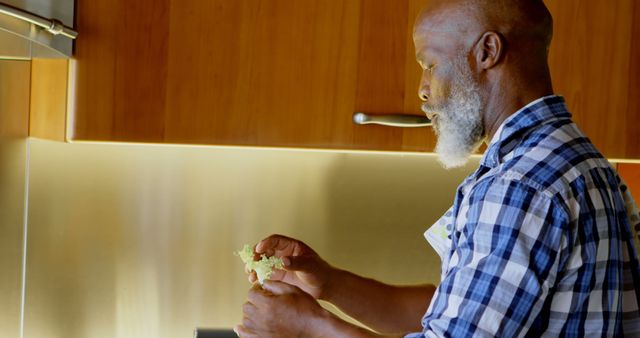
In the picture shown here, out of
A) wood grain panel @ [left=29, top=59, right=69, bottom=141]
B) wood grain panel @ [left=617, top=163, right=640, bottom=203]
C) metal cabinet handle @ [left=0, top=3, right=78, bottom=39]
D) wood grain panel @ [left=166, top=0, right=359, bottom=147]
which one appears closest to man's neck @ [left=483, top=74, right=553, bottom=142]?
wood grain panel @ [left=166, top=0, right=359, bottom=147]

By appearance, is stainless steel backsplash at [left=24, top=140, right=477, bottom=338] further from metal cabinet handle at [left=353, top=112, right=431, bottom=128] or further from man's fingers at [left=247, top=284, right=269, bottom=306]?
man's fingers at [left=247, top=284, right=269, bottom=306]

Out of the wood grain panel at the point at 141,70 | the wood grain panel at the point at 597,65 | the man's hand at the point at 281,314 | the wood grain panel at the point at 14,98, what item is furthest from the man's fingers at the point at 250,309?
the wood grain panel at the point at 597,65

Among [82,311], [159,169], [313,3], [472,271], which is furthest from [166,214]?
[472,271]

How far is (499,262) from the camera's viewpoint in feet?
3.33

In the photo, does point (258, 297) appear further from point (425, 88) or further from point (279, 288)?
point (425, 88)

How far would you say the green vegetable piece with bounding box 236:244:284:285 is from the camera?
143cm

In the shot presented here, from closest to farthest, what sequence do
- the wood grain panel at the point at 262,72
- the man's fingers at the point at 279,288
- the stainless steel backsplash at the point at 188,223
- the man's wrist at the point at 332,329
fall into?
A: the man's wrist at the point at 332,329 < the man's fingers at the point at 279,288 < the wood grain panel at the point at 262,72 < the stainless steel backsplash at the point at 188,223

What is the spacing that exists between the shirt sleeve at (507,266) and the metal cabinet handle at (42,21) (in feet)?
2.18

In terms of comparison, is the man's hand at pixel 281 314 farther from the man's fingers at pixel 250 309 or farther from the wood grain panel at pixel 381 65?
the wood grain panel at pixel 381 65

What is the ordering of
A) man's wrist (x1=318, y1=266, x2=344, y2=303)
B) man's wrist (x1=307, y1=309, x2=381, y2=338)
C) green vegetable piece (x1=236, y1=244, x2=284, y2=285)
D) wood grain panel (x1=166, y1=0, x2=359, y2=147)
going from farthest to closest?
wood grain panel (x1=166, y1=0, x2=359, y2=147) < man's wrist (x1=318, y1=266, x2=344, y2=303) < green vegetable piece (x1=236, y1=244, x2=284, y2=285) < man's wrist (x1=307, y1=309, x2=381, y2=338)

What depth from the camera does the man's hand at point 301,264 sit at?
1521 mm

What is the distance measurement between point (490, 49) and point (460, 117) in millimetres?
102

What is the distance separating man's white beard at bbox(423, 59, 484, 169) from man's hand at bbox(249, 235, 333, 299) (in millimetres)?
320

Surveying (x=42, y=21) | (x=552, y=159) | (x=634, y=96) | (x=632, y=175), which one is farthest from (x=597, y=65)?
(x=42, y=21)
